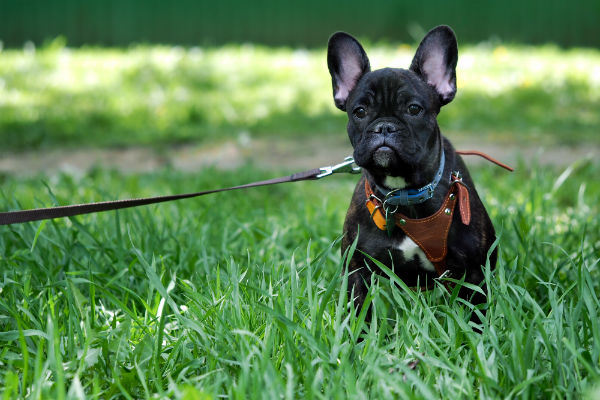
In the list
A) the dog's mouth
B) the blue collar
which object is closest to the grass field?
the blue collar

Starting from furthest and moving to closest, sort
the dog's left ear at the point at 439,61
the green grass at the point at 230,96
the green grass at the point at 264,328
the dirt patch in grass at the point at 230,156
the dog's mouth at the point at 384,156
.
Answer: the green grass at the point at 230,96 → the dirt patch in grass at the point at 230,156 → the dog's left ear at the point at 439,61 → the dog's mouth at the point at 384,156 → the green grass at the point at 264,328

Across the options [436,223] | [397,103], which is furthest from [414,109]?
[436,223]

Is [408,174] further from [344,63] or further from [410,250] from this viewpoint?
[344,63]

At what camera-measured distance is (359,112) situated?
2.72 m

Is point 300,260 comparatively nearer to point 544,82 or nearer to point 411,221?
point 411,221

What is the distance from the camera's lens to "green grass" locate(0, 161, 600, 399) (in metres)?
1.99

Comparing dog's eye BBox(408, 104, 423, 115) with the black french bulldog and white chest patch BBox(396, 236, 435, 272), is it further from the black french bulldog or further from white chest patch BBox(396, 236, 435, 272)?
white chest patch BBox(396, 236, 435, 272)

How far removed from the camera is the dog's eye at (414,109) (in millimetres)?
2621

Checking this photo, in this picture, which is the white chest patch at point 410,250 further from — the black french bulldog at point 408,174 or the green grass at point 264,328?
the green grass at point 264,328

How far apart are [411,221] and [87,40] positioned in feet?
32.5

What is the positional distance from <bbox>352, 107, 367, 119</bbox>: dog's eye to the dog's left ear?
0.95ft

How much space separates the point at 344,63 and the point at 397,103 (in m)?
0.39

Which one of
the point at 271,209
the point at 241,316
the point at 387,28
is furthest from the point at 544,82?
the point at 241,316

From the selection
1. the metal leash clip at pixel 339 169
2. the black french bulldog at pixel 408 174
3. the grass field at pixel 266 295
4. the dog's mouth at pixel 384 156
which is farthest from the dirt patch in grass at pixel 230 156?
the dog's mouth at pixel 384 156
